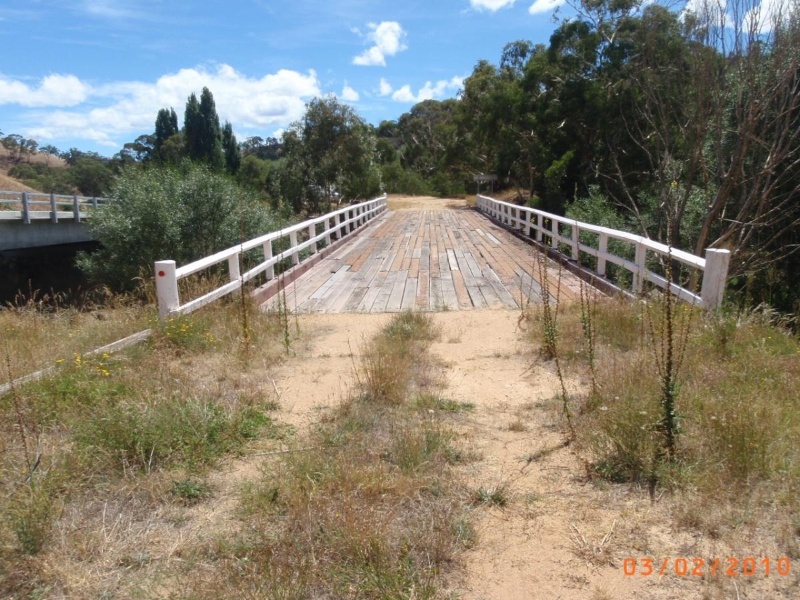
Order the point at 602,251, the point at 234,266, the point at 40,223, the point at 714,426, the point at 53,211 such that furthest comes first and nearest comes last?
Answer: the point at 53,211 < the point at 40,223 < the point at 602,251 < the point at 234,266 < the point at 714,426

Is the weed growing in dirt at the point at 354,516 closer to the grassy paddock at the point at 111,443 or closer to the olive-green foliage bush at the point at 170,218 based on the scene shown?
the grassy paddock at the point at 111,443

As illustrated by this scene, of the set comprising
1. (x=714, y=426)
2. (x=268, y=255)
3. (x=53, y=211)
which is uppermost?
(x=53, y=211)

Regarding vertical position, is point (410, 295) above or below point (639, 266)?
below

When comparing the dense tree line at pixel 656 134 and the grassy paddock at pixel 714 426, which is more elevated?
the dense tree line at pixel 656 134

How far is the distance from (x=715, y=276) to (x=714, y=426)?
9.48 feet

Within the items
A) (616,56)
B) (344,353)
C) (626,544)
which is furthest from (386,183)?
(626,544)

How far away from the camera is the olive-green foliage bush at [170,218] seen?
53.3 ft

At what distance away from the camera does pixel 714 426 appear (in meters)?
3.99

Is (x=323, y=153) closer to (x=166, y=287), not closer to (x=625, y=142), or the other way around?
(x=625, y=142)

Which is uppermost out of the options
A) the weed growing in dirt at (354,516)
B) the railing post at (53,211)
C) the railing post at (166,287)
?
the railing post at (53,211)

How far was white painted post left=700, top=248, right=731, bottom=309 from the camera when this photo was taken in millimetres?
6344

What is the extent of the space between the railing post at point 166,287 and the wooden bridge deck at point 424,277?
204 cm

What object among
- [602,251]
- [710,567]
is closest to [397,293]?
[602,251]

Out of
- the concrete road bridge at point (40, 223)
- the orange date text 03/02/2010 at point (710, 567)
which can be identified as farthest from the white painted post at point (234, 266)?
the concrete road bridge at point (40, 223)
